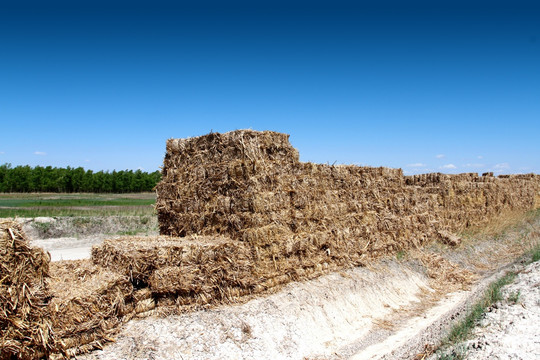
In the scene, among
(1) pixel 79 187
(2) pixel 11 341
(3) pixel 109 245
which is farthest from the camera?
(1) pixel 79 187

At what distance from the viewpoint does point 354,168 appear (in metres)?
11.2

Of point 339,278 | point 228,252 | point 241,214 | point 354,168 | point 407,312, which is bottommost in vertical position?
point 407,312

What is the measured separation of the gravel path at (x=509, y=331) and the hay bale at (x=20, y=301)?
5.74 meters

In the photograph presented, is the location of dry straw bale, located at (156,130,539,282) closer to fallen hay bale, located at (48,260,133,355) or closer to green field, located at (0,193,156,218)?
fallen hay bale, located at (48,260,133,355)

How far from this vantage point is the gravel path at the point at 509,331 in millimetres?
5211

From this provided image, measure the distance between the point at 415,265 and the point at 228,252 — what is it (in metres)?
7.69

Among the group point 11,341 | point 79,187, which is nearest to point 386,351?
point 11,341

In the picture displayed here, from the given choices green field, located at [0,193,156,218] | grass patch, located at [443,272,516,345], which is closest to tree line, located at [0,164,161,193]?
green field, located at [0,193,156,218]

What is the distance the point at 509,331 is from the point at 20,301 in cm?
700

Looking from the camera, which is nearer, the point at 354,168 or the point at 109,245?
the point at 109,245

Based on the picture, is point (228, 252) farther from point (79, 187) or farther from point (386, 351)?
point (79, 187)

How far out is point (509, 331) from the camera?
232 inches

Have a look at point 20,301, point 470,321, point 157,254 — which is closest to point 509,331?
point 470,321

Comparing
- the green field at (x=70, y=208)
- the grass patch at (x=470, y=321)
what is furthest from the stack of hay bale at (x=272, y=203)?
the green field at (x=70, y=208)
